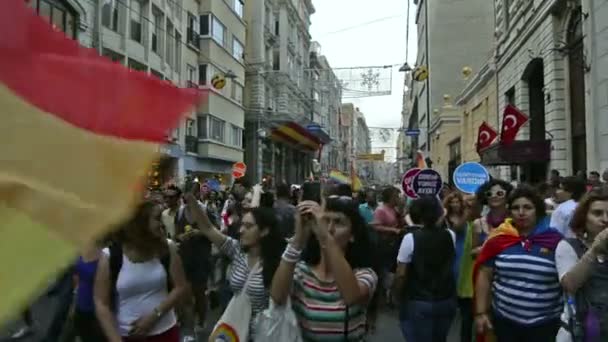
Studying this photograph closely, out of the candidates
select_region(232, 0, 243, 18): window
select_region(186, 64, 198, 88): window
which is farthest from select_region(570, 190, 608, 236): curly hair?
select_region(232, 0, 243, 18): window

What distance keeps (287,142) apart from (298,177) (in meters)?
11.8

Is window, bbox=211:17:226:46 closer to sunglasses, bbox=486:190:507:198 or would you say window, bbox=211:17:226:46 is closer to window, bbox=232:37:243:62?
window, bbox=232:37:243:62

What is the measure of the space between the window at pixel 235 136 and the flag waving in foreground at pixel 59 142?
37223 mm

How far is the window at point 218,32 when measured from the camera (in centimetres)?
3472

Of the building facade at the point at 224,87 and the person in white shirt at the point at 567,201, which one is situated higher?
the building facade at the point at 224,87

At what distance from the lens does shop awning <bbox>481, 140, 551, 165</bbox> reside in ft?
60.7

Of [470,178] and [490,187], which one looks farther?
[470,178]

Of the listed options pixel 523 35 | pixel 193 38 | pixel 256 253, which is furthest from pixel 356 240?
pixel 193 38

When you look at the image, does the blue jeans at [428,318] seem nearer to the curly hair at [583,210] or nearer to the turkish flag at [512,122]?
the curly hair at [583,210]

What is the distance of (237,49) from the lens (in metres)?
40.2

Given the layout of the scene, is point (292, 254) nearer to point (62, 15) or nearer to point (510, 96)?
point (62, 15)

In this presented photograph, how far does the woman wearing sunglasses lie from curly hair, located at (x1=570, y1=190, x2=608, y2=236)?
6.43ft

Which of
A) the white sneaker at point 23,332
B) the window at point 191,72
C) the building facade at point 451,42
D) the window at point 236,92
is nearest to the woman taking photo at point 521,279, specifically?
the white sneaker at point 23,332

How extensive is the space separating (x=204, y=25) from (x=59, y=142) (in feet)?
112
